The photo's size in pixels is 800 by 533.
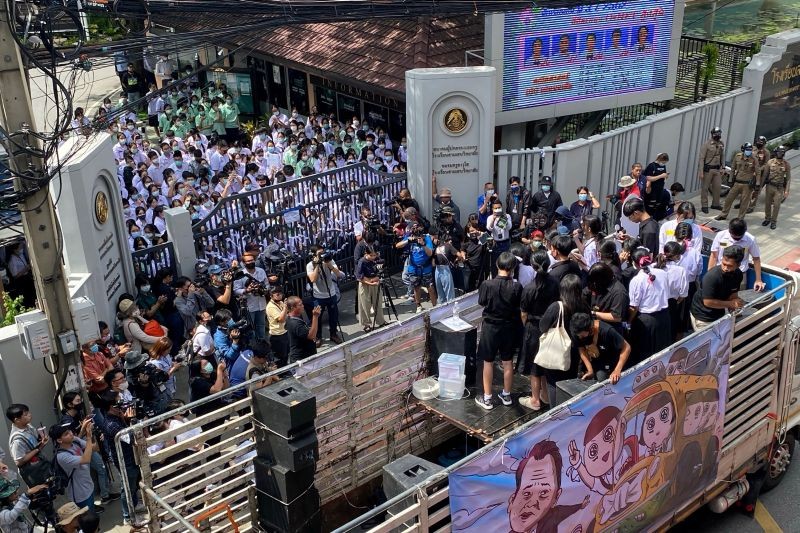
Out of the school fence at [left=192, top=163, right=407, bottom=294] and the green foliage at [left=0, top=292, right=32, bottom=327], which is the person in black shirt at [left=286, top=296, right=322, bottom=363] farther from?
the green foliage at [left=0, top=292, right=32, bottom=327]

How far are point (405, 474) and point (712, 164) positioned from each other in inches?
461

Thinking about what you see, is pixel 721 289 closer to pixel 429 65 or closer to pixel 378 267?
pixel 378 267

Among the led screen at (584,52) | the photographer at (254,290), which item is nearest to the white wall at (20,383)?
the photographer at (254,290)

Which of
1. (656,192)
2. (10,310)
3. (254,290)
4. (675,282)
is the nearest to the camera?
(675,282)

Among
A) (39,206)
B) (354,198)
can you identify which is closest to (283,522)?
(39,206)

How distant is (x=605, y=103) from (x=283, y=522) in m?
12.3

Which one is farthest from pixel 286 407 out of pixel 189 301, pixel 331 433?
pixel 189 301

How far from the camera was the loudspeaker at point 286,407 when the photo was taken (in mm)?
6438

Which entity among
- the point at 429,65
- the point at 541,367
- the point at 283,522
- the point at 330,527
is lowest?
the point at 330,527

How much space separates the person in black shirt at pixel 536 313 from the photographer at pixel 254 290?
4757 millimetres

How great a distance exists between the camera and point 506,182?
14.7 m

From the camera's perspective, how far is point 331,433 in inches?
290

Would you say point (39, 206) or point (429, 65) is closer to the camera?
point (39, 206)

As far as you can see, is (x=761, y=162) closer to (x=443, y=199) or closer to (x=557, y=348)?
(x=443, y=199)
